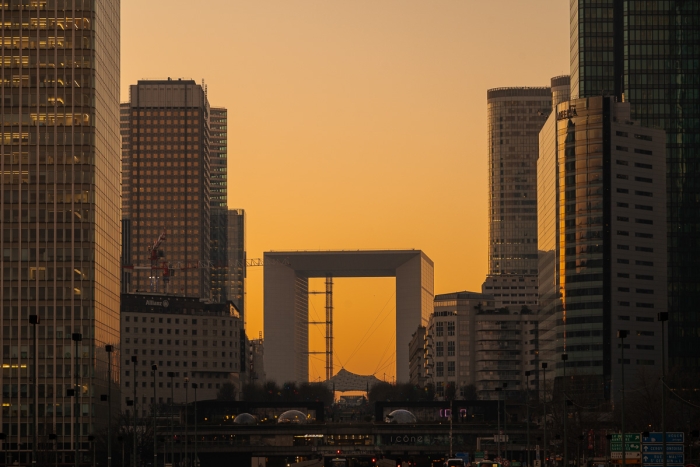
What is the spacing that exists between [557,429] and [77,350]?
71.3 metres

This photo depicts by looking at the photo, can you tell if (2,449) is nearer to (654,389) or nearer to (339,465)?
(339,465)

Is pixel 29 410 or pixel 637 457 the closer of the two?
pixel 637 457

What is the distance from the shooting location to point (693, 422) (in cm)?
16625

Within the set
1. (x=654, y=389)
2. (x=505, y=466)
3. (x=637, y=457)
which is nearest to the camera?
(x=637, y=457)

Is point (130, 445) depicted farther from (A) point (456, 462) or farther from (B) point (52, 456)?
(A) point (456, 462)

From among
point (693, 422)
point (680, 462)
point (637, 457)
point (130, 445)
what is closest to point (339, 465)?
point (130, 445)

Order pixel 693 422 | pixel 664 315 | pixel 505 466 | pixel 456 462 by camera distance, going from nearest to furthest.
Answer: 1. pixel 664 315
2. pixel 456 462
3. pixel 505 466
4. pixel 693 422

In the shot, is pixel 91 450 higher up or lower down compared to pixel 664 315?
lower down

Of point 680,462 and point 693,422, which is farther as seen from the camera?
point 693,422

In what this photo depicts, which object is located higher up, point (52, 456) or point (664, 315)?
point (664, 315)

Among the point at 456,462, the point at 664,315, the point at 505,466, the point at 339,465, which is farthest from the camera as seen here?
the point at 339,465

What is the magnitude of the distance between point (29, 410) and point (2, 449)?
7.42m

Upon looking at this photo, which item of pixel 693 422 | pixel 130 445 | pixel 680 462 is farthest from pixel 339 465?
pixel 680 462

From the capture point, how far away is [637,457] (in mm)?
102938
